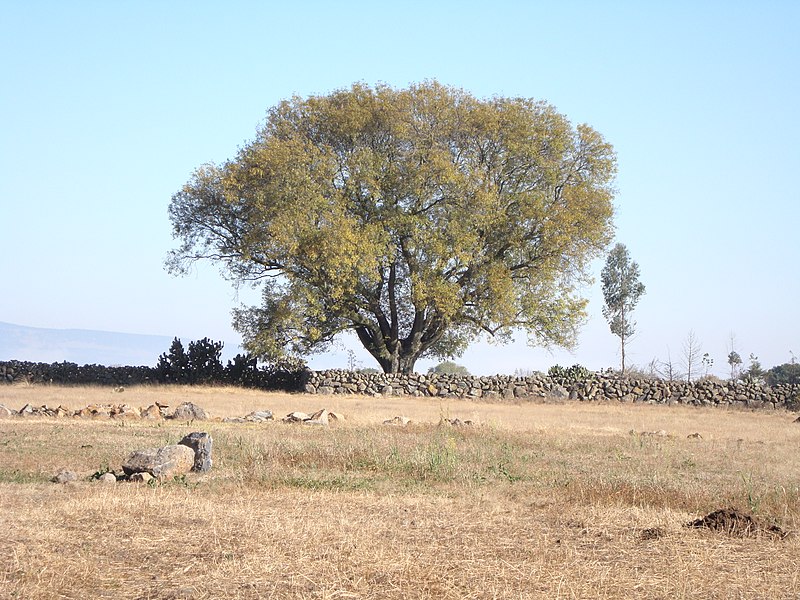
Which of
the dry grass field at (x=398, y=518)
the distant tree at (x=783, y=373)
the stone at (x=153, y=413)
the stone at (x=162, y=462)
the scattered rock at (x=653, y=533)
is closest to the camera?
the dry grass field at (x=398, y=518)

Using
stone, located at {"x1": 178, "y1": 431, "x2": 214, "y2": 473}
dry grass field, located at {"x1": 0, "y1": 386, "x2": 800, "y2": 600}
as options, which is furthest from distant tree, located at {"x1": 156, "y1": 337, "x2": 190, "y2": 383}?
stone, located at {"x1": 178, "y1": 431, "x2": 214, "y2": 473}

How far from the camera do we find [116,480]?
1333 cm

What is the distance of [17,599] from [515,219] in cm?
3546

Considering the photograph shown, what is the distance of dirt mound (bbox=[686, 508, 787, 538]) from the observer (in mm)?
10086

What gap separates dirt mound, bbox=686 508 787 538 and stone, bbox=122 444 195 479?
7273 millimetres

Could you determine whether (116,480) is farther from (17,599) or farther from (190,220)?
(190,220)

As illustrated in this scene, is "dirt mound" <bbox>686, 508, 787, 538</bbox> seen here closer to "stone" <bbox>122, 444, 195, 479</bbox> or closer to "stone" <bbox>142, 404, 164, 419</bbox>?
"stone" <bbox>122, 444, 195, 479</bbox>

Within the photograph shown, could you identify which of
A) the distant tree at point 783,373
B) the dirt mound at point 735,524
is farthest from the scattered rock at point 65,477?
the distant tree at point 783,373

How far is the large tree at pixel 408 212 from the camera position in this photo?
39719 millimetres

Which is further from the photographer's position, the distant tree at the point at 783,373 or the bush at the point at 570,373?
the distant tree at the point at 783,373

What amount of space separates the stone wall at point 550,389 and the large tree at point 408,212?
2207 millimetres

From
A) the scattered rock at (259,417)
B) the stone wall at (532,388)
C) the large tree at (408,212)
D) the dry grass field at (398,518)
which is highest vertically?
the large tree at (408,212)

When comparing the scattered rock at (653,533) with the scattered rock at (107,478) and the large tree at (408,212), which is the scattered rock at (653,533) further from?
the large tree at (408,212)

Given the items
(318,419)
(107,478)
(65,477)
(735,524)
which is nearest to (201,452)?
(107,478)
